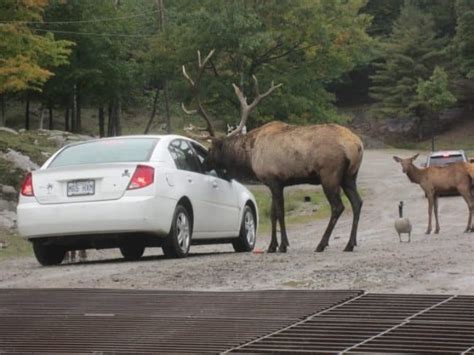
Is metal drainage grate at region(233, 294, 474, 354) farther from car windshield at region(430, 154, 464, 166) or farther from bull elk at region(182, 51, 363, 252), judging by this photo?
car windshield at region(430, 154, 464, 166)

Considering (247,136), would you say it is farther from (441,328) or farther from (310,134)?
(441,328)

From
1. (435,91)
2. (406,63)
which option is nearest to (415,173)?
(435,91)

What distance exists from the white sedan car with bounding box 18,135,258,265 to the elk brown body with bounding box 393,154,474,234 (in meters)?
8.66

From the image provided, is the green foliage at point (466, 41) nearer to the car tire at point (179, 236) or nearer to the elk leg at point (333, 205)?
the elk leg at point (333, 205)

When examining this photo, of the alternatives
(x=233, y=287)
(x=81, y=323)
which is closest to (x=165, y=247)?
(x=233, y=287)

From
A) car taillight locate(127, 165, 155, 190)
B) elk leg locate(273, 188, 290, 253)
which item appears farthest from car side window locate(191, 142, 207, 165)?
car taillight locate(127, 165, 155, 190)

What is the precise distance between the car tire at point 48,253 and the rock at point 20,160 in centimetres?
1304

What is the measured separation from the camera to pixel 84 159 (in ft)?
40.0

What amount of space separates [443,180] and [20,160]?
1160 centimetres

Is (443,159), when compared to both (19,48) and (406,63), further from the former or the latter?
(406,63)

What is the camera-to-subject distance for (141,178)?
11523 millimetres

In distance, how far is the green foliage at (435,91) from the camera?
68988 millimetres

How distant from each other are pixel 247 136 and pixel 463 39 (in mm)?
63880

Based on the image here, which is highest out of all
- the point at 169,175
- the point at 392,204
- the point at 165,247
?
the point at 169,175
